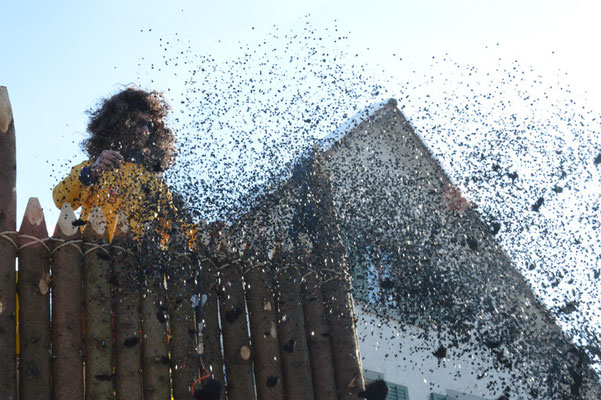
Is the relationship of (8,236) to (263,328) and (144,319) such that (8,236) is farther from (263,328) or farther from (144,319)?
(263,328)

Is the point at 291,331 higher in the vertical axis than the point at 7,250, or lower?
lower

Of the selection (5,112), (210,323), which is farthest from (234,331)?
(5,112)

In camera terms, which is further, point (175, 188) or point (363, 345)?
point (363, 345)

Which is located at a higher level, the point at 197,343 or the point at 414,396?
the point at 414,396

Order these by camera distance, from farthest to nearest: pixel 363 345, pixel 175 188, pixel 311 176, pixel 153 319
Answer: pixel 363 345, pixel 311 176, pixel 175 188, pixel 153 319

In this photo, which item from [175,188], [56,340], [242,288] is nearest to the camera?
[56,340]

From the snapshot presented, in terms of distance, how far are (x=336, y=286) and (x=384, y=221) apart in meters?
1.08

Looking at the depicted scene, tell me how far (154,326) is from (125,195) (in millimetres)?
953

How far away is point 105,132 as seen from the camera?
514cm

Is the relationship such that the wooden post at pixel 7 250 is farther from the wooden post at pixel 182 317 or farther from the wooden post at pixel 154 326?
the wooden post at pixel 182 317

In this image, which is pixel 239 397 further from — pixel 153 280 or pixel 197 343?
pixel 153 280

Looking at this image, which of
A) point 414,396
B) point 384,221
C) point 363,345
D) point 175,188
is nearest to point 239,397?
point 175,188

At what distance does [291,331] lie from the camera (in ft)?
13.9

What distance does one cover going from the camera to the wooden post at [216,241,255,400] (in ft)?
12.8
